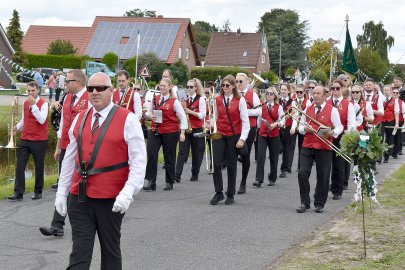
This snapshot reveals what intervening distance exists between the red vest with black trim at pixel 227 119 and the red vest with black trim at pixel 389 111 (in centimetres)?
882

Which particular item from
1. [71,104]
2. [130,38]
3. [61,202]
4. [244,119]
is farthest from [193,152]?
[130,38]

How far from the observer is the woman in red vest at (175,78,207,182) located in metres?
15.3

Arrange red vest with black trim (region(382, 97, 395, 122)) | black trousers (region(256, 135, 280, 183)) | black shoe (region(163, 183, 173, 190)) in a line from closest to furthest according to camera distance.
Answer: black shoe (region(163, 183, 173, 190)) → black trousers (region(256, 135, 280, 183)) → red vest with black trim (region(382, 97, 395, 122))

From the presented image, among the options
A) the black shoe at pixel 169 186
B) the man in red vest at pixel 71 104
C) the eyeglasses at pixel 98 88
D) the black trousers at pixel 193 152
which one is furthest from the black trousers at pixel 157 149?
the eyeglasses at pixel 98 88

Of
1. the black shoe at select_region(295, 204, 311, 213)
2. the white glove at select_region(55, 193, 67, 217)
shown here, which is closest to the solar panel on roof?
the black shoe at select_region(295, 204, 311, 213)

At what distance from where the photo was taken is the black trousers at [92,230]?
6117 millimetres

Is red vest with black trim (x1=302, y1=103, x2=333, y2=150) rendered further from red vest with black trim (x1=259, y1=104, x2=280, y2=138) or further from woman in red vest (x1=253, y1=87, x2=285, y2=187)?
red vest with black trim (x1=259, y1=104, x2=280, y2=138)

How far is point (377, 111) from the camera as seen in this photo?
17.1 metres

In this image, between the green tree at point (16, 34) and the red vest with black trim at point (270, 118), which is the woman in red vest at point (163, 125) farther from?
the green tree at point (16, 34)

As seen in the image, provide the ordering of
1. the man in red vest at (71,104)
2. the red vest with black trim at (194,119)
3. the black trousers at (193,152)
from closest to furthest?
the man in red vest at (71,104), the black trousers at (193,152), the red vest with black trim at (194,119)

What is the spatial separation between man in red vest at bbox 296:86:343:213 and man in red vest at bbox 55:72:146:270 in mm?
5495

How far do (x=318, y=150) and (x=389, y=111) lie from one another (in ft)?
29.5

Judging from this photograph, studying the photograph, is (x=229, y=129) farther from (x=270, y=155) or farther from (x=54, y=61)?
(x=54, y=61)

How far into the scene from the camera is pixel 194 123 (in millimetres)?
16047
